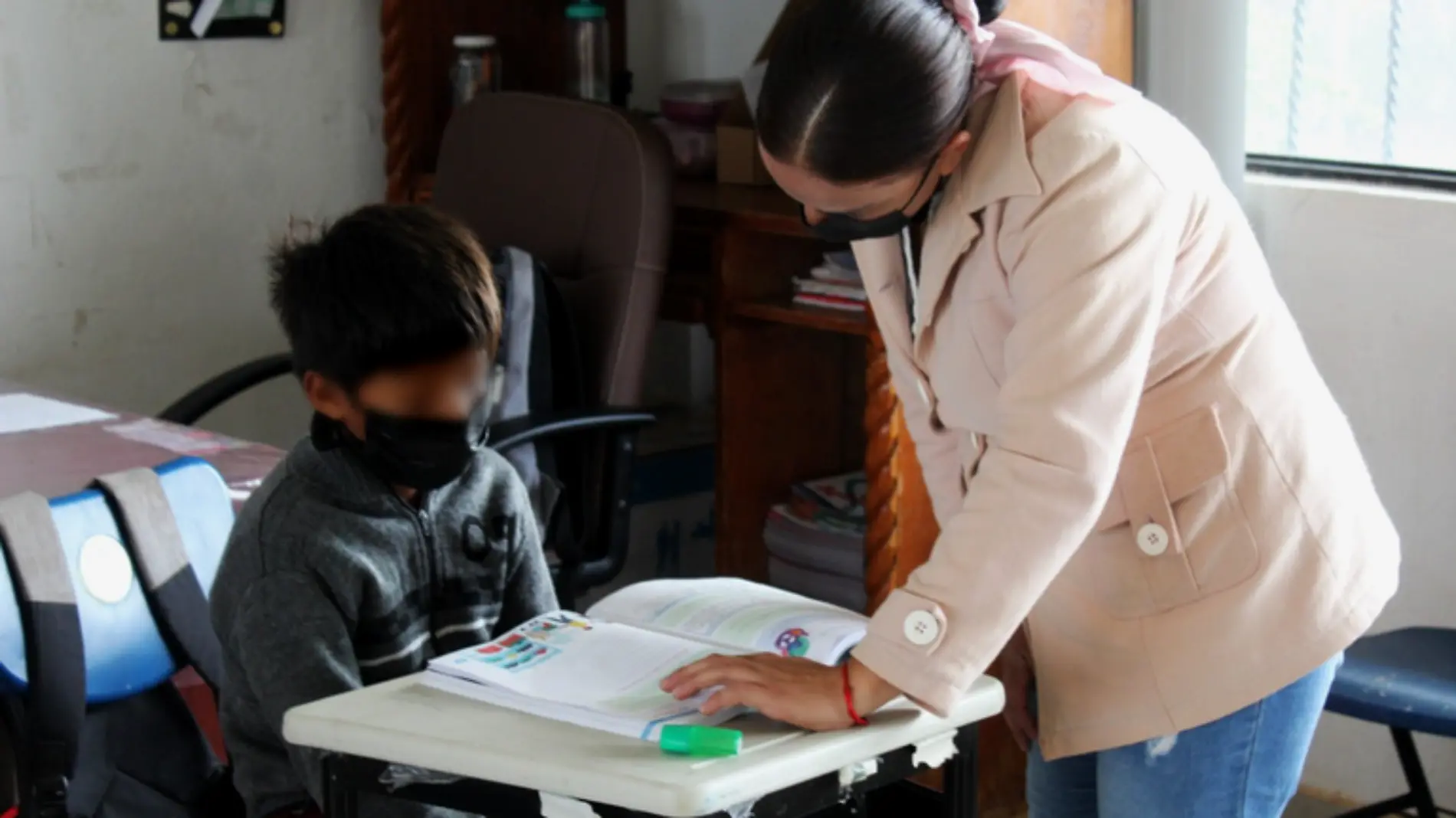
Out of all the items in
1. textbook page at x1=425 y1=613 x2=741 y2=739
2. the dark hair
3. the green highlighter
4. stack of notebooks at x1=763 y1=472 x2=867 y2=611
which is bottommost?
stack of notebooks at x1=763 y1=472 x2=867 y2=611

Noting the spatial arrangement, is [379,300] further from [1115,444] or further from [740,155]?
[740,155]

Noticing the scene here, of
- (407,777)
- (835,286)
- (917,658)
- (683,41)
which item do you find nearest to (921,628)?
(917,658)

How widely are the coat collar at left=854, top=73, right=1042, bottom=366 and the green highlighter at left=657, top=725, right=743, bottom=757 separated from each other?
398mm

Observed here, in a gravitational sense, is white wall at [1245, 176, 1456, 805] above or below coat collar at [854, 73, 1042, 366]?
below

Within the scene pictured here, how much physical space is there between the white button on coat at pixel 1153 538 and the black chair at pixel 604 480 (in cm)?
119

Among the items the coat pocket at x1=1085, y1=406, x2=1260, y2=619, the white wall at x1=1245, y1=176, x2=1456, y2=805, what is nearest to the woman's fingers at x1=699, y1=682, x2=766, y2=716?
the coat pocket at x1=1085, y1=406, x2=1260, y2=619

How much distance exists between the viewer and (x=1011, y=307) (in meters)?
1.25

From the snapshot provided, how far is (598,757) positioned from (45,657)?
656 millimetres

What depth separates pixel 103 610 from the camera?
157cm

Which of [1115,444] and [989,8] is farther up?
[989,8]

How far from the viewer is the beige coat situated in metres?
1.17

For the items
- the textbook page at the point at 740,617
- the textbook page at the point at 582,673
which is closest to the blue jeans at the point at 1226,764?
the textbook page at the point at 740,617

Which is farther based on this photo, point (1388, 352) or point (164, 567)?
point (1388, 352)

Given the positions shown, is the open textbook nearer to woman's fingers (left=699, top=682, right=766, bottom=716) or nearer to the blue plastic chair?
woman's fingers (left=699, top=682, right=766, bottom=716)
